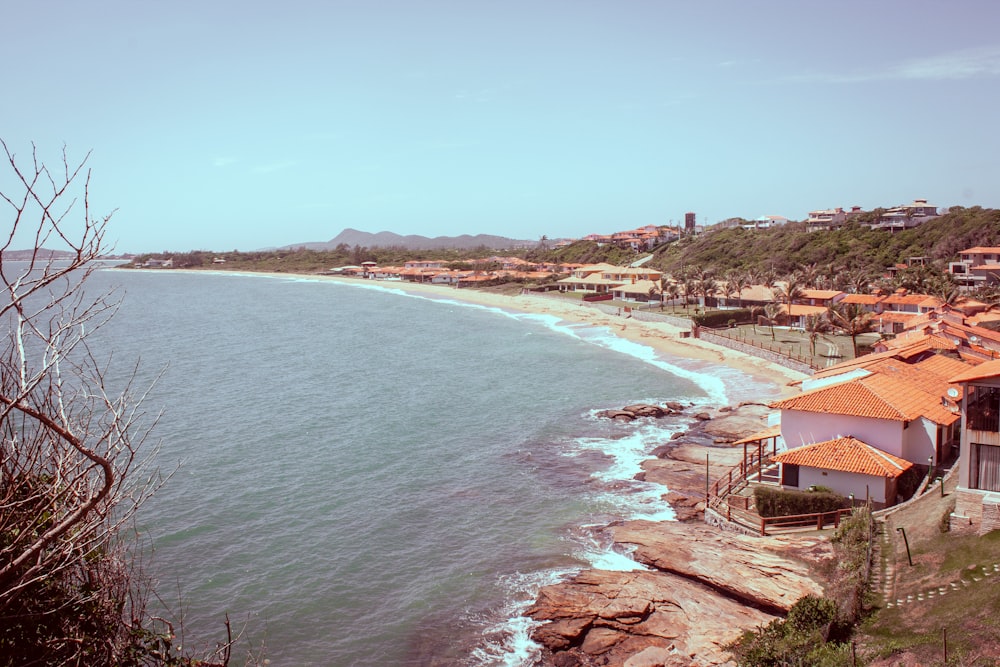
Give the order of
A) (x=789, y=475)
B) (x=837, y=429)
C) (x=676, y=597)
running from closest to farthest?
(x=676, y=597)
(x=789, y=475)
(x=837, y=429)

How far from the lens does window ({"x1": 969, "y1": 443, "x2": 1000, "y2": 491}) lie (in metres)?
19.0

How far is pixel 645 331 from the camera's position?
75062 millimetres

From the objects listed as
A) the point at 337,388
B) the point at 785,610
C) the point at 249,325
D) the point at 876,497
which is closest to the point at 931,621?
the point at 785,610

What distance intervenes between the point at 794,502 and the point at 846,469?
224 cm

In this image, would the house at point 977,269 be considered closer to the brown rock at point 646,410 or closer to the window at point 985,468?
the brown rock at point 646,410

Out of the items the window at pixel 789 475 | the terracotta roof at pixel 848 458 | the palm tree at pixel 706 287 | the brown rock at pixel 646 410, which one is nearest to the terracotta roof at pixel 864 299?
the palm tree at pixel 706 287

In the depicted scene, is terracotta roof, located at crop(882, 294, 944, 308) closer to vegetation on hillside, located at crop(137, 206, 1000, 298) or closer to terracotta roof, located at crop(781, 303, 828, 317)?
vegetation on hillside, located at crop(137, 206, 1000, 298)

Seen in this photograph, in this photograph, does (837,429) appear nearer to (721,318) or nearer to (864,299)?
(721,318)

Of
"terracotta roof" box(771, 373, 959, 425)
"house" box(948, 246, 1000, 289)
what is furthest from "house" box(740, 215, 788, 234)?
"terracotta roof" box(771, 373, 959, 425)

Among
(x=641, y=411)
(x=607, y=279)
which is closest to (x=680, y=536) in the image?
(x=641, y=411)

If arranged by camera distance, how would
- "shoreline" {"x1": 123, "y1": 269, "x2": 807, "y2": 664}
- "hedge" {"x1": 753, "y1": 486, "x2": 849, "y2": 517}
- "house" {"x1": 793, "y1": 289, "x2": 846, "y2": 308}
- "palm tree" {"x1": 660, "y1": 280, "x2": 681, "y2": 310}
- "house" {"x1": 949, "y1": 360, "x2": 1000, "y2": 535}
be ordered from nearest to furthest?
"house" {"x1": 949, "y1": 360, "x2": 1000, "y2": 535}, "shoreline" {"x1": 123, "y1": 269, "x2": 807, "y2": 664}, "hedge" {"x1": 753, "y1": 486, "x2": 849, "y2": 517}, "house" {"x1": 793, "y1": 289, "x2": 846, "y2": 308}, "palm tree" {"x1": 660, "y1": 280, "x2": 681, "y2": 310}

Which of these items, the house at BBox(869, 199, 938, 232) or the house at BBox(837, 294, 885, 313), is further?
the house at BBox(869, 199, 938, 232)

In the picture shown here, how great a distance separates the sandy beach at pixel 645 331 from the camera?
51.4 meters

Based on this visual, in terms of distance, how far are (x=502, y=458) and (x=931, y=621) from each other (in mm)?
22564
